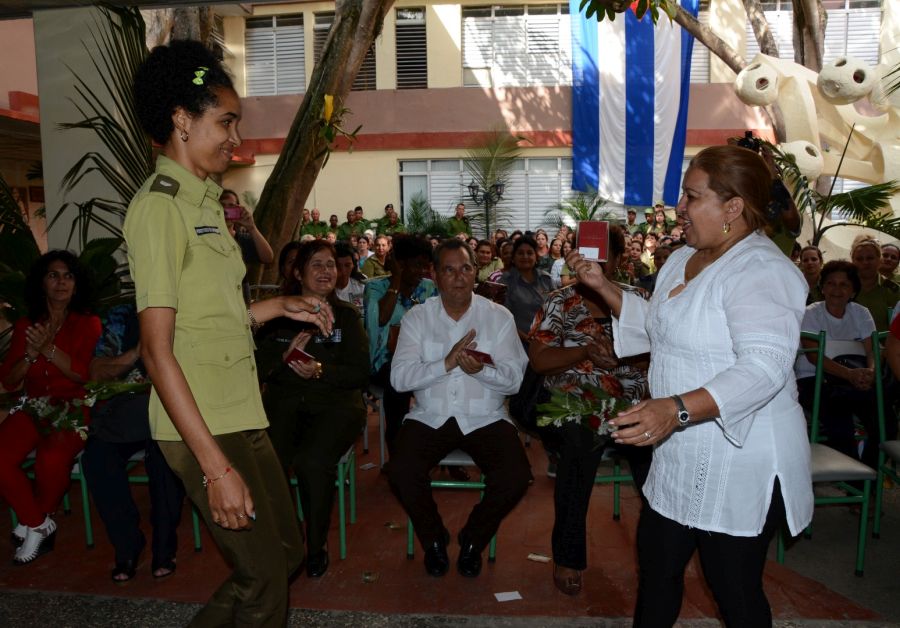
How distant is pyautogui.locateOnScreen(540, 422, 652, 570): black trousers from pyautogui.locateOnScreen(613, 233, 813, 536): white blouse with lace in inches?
49.8

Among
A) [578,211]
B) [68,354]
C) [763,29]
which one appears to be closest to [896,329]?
[68,354]

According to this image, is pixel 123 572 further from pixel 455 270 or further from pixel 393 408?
pixel 455 270

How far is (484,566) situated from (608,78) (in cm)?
1417

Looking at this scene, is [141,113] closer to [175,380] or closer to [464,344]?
[175,380]

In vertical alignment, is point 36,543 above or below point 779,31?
below

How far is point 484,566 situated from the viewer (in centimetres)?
367

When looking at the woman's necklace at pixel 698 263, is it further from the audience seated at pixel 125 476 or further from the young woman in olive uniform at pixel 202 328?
the audience seated at pixel 125 476

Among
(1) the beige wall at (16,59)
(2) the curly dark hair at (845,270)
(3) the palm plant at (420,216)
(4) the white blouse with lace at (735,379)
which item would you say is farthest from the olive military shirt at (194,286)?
(3) the palm plant at (420,216)

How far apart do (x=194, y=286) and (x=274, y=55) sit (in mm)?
17439

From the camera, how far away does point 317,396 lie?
396cm

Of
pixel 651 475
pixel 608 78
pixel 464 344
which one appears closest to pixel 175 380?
pixel 651 475

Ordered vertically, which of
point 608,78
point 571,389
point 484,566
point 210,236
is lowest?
point 484,566

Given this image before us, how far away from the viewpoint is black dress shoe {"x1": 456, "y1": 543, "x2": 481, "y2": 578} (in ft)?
11.6

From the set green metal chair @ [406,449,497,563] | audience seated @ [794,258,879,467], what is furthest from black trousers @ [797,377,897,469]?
green metal chair @ [406,449,497,563]
